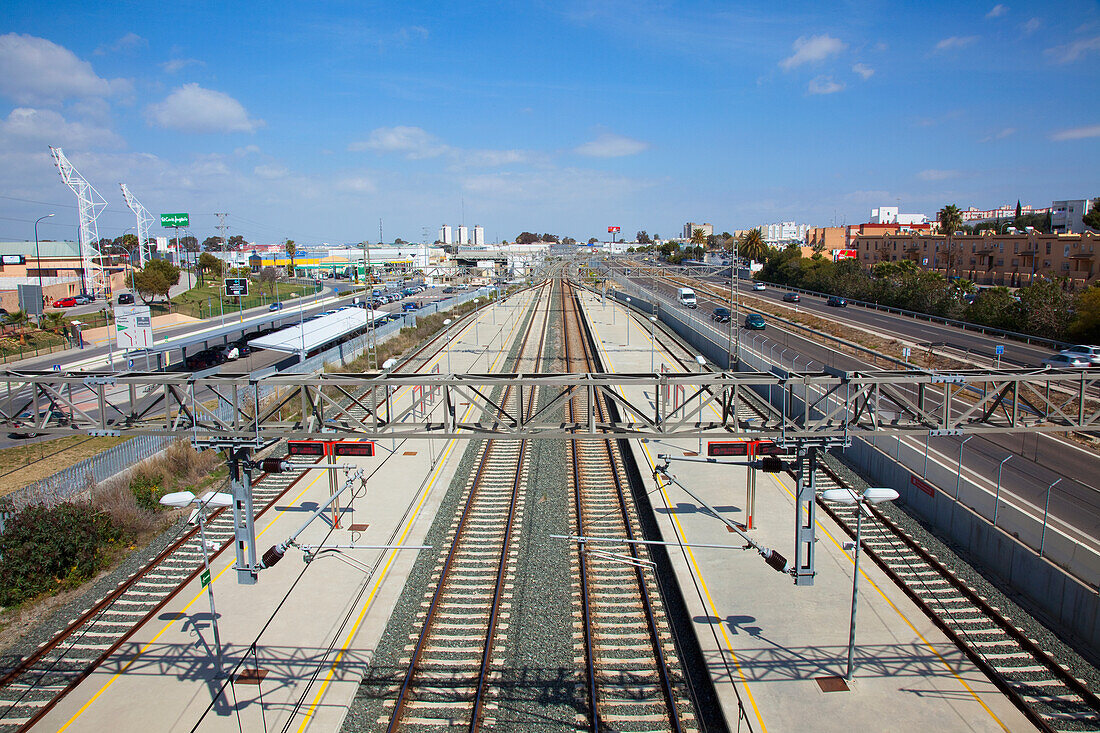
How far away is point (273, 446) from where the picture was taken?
1088 cm

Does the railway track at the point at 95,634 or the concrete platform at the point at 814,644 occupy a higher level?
the concrete platform at the point at 814,644

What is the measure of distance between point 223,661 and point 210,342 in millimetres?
35341

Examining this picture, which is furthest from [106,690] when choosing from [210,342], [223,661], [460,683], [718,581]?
[210,342]

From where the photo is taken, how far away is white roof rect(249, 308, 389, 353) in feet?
116

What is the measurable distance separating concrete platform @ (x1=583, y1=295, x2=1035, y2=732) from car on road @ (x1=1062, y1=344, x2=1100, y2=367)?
21405 millimetres

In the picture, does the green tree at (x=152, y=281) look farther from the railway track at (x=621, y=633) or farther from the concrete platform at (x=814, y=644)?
the concrete platform at (x=814, y=644)

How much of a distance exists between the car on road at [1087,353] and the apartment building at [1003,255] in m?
20.8

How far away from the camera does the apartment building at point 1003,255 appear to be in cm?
5481

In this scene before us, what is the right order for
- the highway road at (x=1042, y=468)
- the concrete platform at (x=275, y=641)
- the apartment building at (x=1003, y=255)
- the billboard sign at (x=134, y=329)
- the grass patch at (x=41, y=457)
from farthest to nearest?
the apartment building at (x=1003, y=255) < the billboard sign at (x=134, y=329) < the grass patch at (x=41, y=457) < the highway road at (x=1042, y=468) < the concrete platform at (x=275, y=641)

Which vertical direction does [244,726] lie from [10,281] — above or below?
below

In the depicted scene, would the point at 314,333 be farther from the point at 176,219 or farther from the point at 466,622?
the point at 176,219

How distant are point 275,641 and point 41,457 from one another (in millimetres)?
16847

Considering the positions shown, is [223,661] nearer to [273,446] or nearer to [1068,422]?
[273,446]

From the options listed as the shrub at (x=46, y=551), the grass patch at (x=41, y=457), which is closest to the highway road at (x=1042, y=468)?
the shrub at (x=46, y=551)
